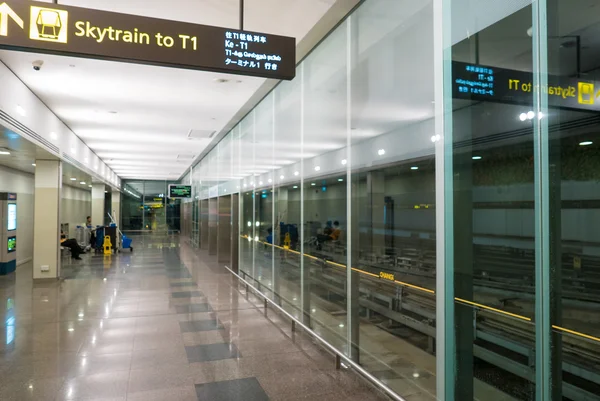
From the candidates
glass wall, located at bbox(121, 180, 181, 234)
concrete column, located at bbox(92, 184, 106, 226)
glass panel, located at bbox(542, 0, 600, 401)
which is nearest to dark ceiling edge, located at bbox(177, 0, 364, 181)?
glass panel, located at bbox(542, 0, 600, 401)

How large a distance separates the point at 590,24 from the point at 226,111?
725cm

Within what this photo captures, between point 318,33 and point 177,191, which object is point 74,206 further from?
point 318,33

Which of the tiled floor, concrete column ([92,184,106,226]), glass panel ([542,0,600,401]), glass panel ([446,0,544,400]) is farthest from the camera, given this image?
concrete column ([92,184,106,226])

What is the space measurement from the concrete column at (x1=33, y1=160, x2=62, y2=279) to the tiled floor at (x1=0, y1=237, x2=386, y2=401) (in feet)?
4.62

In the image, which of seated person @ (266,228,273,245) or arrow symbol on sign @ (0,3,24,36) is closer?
arrow symbol on sign @ (0,3,24,36)

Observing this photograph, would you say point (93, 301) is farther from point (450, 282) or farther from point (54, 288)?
point (450, 282)

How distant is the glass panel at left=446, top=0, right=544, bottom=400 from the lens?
266cm

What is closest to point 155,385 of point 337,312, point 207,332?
point 207,332

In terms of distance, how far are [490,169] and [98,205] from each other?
2240 cm

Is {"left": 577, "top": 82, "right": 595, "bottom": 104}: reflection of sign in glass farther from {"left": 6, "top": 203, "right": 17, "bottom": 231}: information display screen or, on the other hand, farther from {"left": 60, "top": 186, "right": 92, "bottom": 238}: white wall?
{"left": 60, "top": 186, "right": 92, "bottom": 238}: white wall

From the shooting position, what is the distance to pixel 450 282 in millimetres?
Result: 3084

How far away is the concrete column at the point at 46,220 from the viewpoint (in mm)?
10539

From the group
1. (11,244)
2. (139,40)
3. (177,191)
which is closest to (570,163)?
(139,40)

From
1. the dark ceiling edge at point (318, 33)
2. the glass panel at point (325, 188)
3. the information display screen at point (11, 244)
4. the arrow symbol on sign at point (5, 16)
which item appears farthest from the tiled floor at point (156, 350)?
the dark ceiling edge at point (318, 33)
